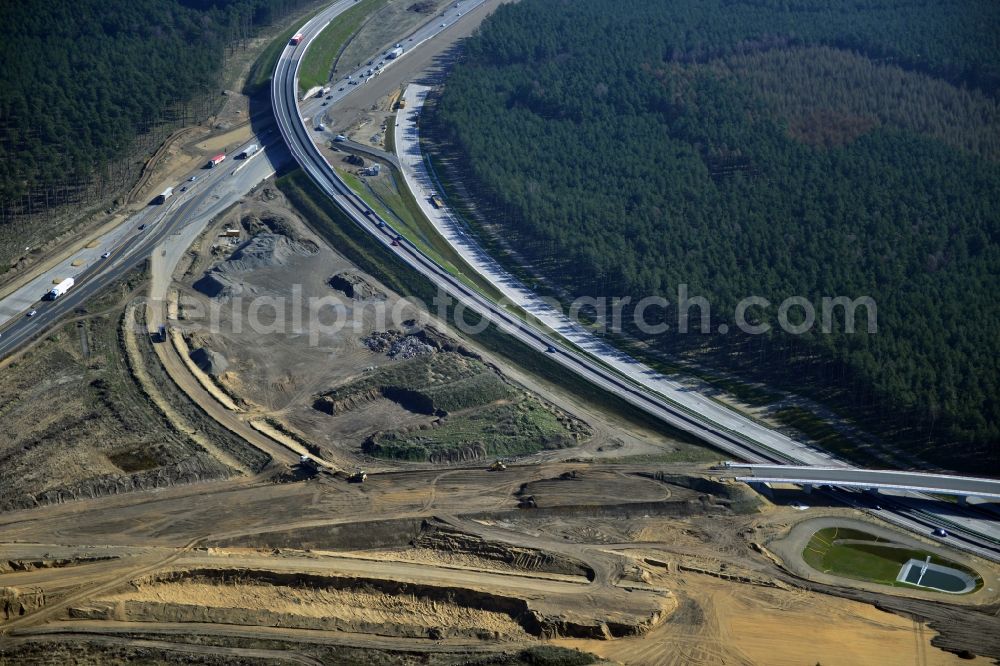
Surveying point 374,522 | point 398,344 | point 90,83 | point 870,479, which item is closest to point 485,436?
point 374,522

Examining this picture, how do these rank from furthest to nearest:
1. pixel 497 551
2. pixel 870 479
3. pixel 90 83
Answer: pixel 90 83 → pixel 870 479 → pixel 497 551

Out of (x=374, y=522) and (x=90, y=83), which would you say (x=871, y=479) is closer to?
(x=374, y=522)

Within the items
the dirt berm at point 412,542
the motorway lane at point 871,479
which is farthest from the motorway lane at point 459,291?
the dirt berm at point 412,542

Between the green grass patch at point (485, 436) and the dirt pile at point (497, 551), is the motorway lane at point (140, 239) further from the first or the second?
the dirt pile at point (497, 551)

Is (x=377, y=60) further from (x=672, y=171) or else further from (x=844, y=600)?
(x=844, y=600)

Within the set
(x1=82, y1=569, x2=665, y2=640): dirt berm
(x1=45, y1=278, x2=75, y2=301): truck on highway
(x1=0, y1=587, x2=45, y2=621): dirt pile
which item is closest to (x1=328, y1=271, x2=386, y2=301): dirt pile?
(x1=45, y1=278, x2=75, y2=301): truck on highway

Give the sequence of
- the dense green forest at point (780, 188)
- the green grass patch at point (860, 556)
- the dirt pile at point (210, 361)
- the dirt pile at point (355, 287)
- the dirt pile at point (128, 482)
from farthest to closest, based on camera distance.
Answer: the dirt pile at point (355, 287) < the dense green forest at point (780, 188) < the dirt pile at point (210, 361) < the green grass patch at point (860, 556) < the dirt pile at point (128, 482)

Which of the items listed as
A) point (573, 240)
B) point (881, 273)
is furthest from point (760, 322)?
point (573, 240)
